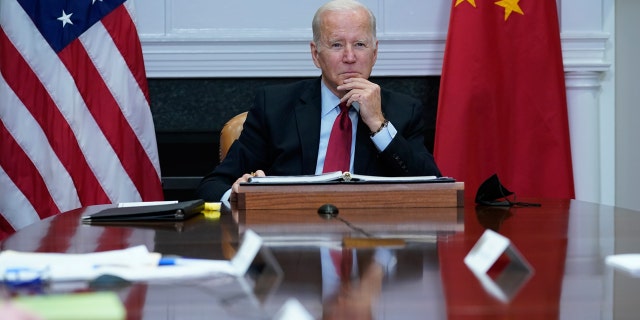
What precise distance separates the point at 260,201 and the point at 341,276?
1.19 m

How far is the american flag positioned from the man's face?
109cm

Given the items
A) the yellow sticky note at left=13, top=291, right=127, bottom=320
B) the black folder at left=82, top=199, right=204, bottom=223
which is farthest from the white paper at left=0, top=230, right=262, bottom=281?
Result: the black folder at left=82, top=199, right=204, bottom=223

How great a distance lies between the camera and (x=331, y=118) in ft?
10.5

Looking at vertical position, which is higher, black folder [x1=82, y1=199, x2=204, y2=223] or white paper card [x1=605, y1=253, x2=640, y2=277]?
black folder [x1=82, y1=199, x2=204, y2=223]

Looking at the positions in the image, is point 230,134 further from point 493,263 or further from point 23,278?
point 23,278

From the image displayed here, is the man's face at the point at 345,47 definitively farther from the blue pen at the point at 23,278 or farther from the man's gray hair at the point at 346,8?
the blue pen at the point at 23,278

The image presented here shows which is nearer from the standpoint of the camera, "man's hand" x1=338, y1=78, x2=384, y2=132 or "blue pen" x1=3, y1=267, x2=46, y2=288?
"blue pen" x1=3, y1=267, x2=46, y2=288

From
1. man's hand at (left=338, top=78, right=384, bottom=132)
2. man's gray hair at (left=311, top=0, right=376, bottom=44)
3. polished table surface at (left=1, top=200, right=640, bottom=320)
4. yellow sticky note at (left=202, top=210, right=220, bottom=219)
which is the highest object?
man's gray hair at (left=311, top=0, right=376, bottom=44)

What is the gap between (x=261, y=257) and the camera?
1324 mm

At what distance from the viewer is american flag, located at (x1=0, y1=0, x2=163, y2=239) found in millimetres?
3809

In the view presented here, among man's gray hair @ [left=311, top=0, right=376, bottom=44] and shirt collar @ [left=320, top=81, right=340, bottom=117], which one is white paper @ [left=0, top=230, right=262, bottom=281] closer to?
shirt collar @ [left=320, top=81, right=340, bottom=117]

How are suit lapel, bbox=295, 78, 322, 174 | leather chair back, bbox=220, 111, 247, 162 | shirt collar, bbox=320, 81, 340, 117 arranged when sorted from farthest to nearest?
leather chair back, bbox=220, 111, 247, 162
shirt collar, bbox=320, 81, 340, 117
suit lapel, bbox=295, 78, 322, 174

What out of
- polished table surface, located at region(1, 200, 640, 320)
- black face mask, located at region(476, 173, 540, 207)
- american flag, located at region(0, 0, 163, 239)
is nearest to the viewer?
polished table surface, located at region(1, 200, 640, 320)

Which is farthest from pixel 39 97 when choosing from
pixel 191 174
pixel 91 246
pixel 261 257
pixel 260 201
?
pixel 261 257
